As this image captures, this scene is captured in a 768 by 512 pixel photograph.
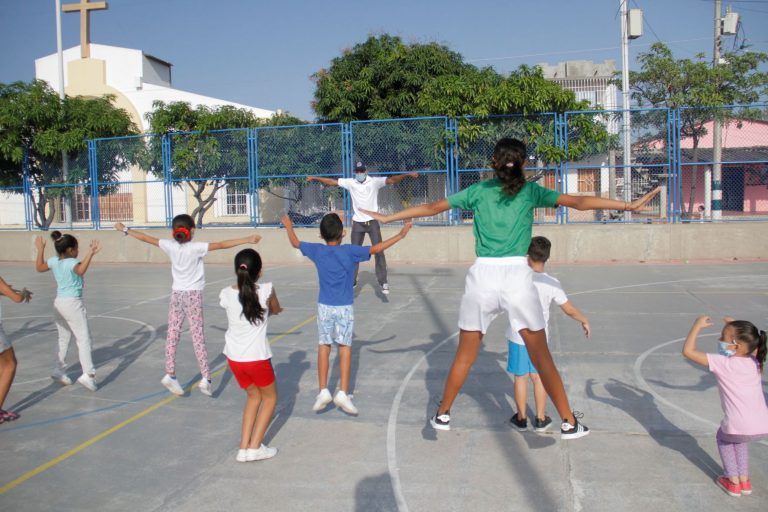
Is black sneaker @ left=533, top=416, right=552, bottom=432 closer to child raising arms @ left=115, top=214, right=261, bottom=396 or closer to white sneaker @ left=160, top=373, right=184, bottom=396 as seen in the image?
child raising arms @ left=115, top=214, right=261, bottom=396

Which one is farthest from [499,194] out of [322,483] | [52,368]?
[52,368]

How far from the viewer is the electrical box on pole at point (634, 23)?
2147cm

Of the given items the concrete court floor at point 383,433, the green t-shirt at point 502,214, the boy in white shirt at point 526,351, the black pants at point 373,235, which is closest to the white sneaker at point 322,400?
the concrete court floor at point 383,433

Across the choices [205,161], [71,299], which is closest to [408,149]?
[205,161]

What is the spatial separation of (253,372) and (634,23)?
67.4 feet

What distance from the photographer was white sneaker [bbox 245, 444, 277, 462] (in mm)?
4719

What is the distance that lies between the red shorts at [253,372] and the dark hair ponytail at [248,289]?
29cm

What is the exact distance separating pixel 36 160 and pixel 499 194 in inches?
744

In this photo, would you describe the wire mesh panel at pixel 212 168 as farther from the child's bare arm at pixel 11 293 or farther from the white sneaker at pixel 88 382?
the child's bare arm at pixel 11 293

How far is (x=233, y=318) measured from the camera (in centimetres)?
479

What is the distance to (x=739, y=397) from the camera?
13.1 feet

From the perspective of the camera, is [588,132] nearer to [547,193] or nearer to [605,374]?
[605,374]

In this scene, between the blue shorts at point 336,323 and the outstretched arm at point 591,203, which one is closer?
the outstretched arm at point 591,203

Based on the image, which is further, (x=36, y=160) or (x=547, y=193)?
(x=36, y=160)
